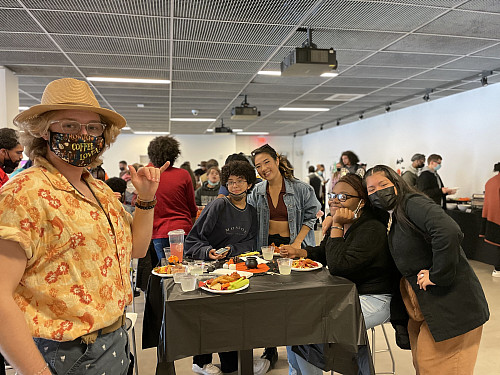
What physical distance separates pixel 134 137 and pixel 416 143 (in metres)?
10.8

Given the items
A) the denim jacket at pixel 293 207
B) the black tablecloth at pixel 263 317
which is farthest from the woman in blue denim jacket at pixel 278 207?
the black tablecloth at pixel 263 317

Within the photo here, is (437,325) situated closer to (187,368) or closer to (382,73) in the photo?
(187,368)

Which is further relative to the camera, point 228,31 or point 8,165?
point 228,31

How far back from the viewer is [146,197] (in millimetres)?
1407

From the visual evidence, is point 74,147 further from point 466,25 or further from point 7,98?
point 7,98

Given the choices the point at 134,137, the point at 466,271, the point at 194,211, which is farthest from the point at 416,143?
the point at 134,137

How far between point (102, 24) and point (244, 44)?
5.11 ft

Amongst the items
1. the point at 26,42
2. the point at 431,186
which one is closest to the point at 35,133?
the point at 26,42

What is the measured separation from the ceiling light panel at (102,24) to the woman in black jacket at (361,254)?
8.62 feet

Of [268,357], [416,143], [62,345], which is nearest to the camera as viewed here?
[62,345]

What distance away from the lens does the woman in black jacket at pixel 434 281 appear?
1910 mm

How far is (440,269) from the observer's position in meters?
1.89

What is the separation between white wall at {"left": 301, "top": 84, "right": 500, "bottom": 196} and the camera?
6.79 meters

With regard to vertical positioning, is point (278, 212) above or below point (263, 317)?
above
